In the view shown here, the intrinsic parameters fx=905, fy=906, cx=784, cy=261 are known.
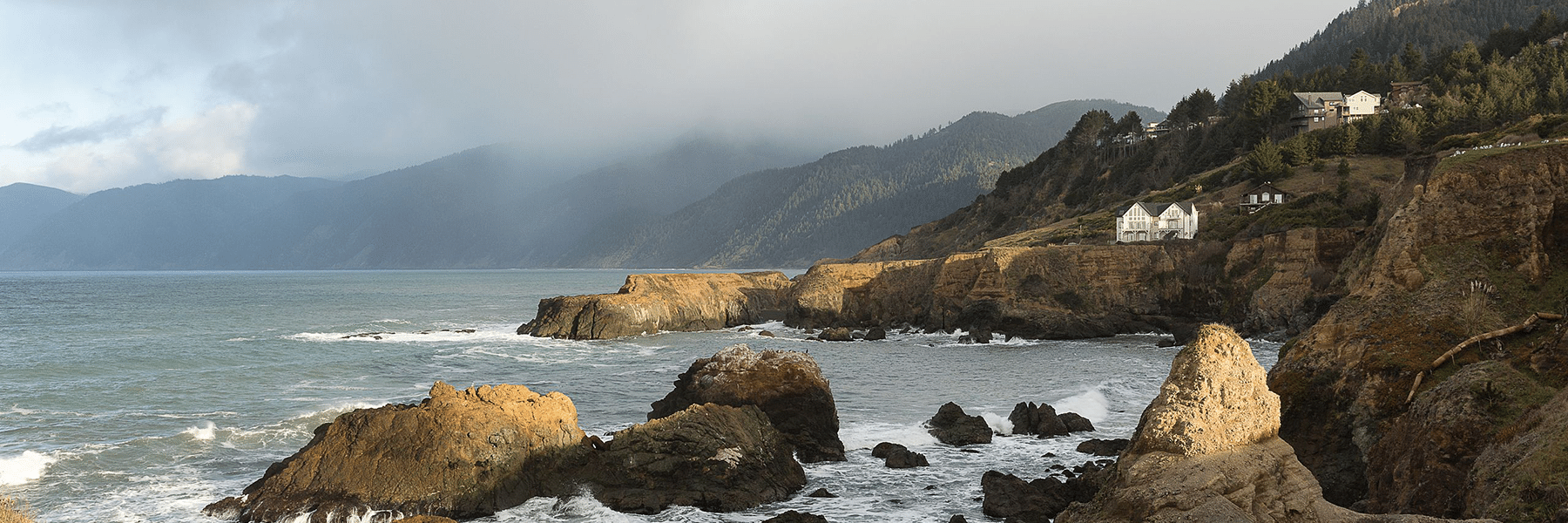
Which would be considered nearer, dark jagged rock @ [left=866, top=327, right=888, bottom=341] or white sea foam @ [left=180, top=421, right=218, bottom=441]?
white sea foam @ [left=180, top=421, right=218, bottom=441]

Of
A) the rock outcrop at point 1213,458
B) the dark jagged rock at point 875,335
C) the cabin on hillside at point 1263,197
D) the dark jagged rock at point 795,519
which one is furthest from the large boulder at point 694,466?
the cabin on hillside at point 1263,197

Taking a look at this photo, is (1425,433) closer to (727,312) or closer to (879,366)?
(879,366)

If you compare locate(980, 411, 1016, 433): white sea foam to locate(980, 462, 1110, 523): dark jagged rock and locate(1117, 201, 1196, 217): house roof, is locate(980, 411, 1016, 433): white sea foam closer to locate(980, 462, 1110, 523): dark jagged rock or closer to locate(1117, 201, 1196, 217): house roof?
locate(980, 462, 1110, 523): dark jagged rock

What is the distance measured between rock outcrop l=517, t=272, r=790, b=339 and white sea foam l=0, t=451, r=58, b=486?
35.4 metres

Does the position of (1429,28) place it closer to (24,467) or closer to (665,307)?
(665,307)

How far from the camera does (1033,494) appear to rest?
15234 millimetres

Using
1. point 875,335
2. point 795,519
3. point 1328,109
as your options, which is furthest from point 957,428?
point 1328,109

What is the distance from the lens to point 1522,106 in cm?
7612

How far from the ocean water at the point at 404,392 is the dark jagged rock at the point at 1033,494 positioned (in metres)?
0.50

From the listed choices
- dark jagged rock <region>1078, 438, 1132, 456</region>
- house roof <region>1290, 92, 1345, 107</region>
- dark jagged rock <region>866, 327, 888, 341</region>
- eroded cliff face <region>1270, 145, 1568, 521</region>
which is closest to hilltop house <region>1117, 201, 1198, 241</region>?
dark jagged rock <region>866, 327, 888, 341</region>

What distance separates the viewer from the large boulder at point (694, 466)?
15844 mm

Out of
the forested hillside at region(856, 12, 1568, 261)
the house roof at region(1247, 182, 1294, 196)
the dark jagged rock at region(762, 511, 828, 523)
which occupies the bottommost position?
the dark jagged rock at region(762, 511, 828, 523)

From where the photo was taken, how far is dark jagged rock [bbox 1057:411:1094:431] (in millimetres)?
22203

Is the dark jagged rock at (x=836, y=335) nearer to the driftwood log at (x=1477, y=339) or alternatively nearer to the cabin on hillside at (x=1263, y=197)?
the cabin on hillside at (x=1263, y=197)
